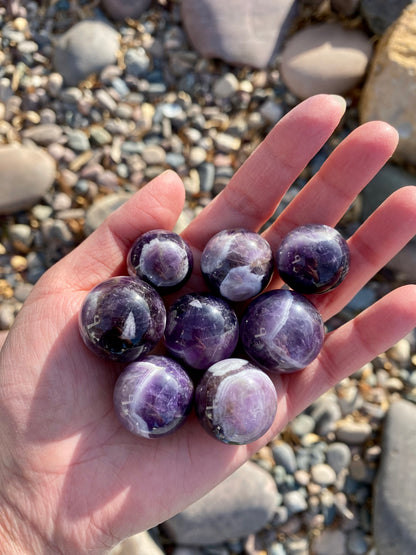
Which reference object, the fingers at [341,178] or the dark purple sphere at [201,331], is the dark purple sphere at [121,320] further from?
the fingers at [341,178]

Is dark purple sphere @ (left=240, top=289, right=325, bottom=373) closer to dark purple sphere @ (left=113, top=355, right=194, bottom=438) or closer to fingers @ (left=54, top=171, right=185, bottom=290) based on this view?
dark purple sphere @ (left=113, top=355, right=194, bottom=438)

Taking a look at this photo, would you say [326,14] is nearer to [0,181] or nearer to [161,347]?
[0,181]

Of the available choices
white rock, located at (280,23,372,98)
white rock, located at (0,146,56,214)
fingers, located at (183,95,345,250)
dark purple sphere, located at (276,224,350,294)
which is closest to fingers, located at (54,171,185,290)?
fingers, located at (183,95,345,250)

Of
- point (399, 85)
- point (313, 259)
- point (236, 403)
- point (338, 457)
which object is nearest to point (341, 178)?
point (313, 259)

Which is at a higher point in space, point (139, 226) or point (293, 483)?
point (139, 226)

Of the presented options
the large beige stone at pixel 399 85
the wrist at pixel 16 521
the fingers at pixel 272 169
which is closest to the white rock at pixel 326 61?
the large beige stone at pixel 399 85

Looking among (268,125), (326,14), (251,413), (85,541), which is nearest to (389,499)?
(251,413)
